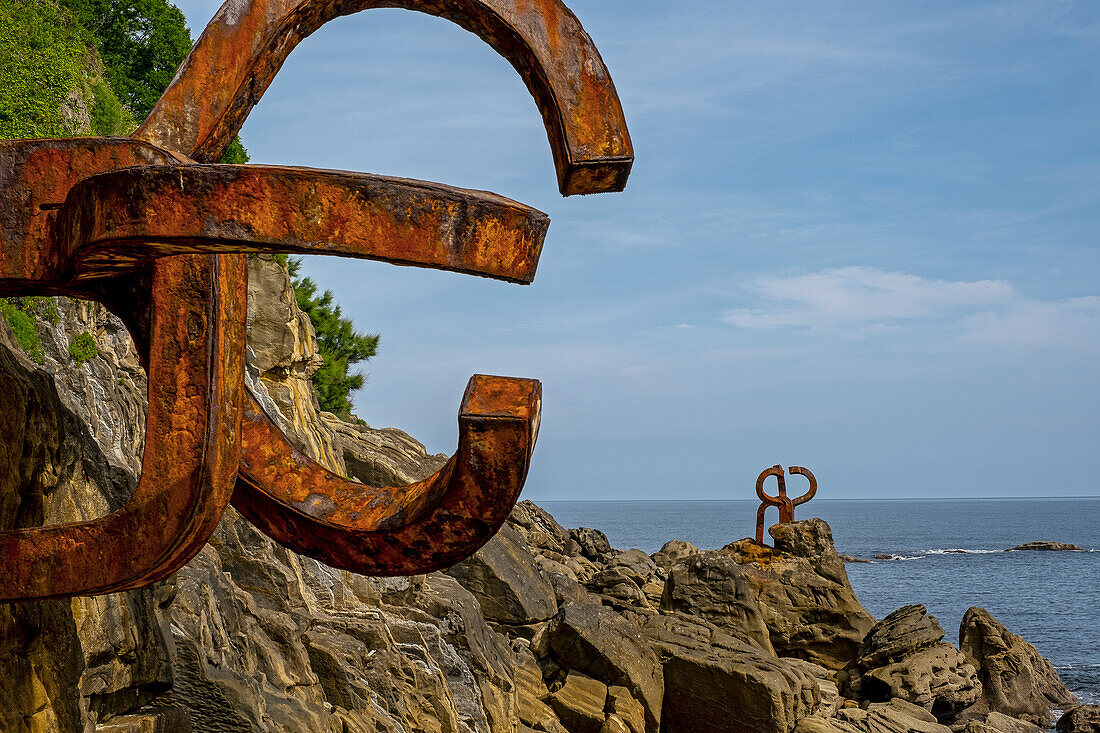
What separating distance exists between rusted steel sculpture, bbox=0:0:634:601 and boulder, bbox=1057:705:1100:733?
2000 centimetres

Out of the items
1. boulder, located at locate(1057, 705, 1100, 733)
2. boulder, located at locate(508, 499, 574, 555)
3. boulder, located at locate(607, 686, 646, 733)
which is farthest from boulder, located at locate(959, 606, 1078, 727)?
boulder, located at locate(607, 686, 646, 733)

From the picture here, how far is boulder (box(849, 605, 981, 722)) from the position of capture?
16.0 metres

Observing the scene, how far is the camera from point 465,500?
2.16 m

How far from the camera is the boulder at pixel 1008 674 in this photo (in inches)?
755

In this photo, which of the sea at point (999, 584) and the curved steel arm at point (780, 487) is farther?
the sea at point (999, 584)

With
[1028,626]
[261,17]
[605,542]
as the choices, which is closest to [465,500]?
[261,17]

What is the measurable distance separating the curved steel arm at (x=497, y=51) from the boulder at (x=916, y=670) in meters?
15.7

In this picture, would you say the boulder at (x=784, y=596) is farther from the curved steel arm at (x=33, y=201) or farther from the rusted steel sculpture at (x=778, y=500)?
the curved steel arm at (x=33, y=201)

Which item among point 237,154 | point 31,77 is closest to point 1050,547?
point 237,154

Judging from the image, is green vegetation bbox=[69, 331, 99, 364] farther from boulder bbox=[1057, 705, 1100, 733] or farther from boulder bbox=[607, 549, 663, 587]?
boulder bbox=[1057, 705, 1100, 733]

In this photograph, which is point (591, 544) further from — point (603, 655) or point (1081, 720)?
point (603, 655)

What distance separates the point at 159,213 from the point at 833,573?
Answer: 20012 millimetres

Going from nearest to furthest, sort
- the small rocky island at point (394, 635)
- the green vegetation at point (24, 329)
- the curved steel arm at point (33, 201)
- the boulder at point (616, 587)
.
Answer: the curved steel arm at point (33, 201) < the small rocky island at point (394, 635) < the green vegetation at point (24, 329) < the boulder at point (616, 587)

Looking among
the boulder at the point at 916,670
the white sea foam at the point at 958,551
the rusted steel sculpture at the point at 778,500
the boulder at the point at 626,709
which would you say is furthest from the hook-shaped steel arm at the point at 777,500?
the white sea foam at the point at 958,551
